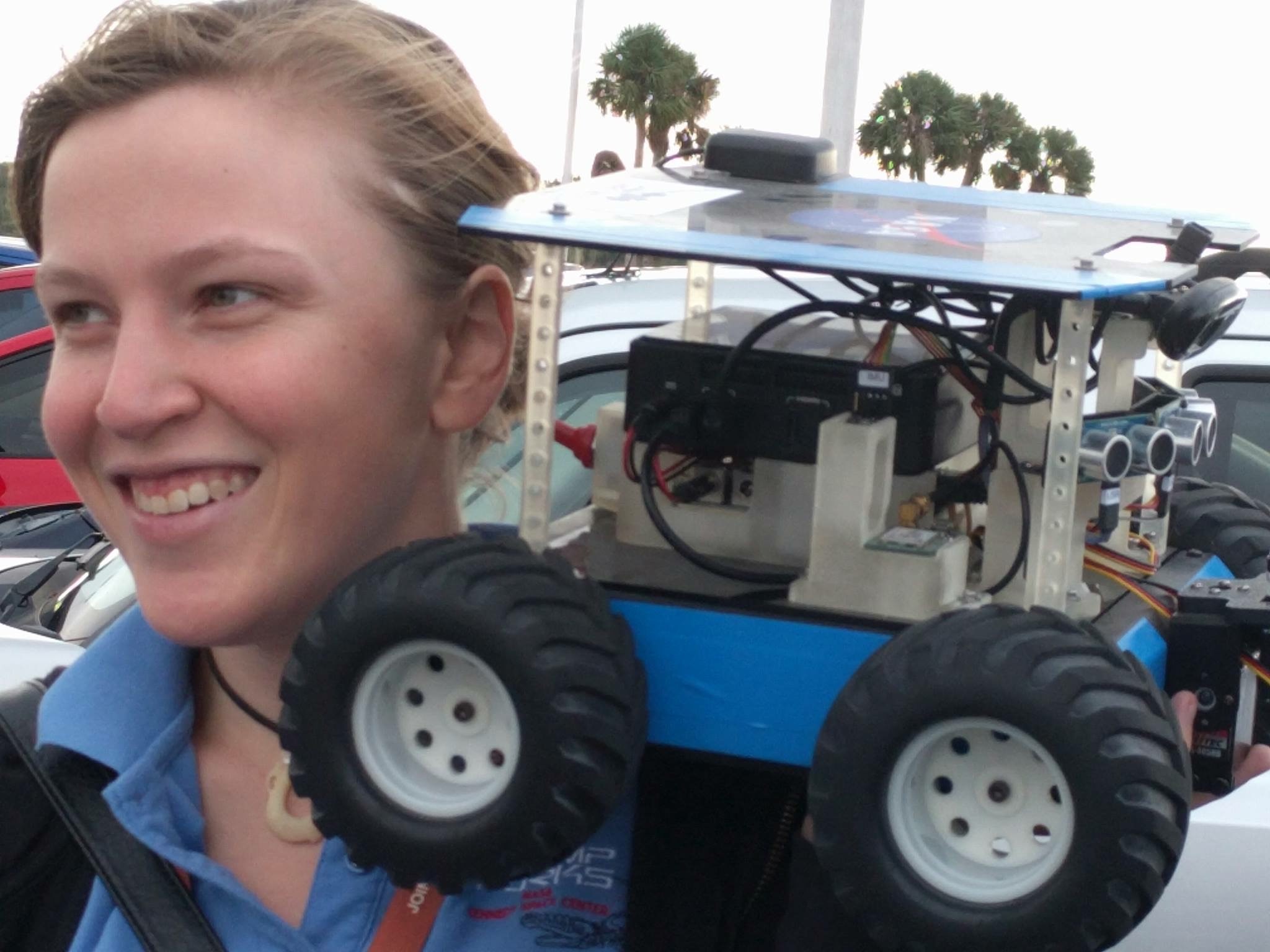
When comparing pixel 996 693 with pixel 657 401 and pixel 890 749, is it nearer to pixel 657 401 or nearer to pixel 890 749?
pixel 890 749

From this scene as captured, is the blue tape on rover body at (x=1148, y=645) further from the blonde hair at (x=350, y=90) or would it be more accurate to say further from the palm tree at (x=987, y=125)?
the palm tree at (x=987, y=125)

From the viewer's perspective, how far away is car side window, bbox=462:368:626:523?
2.13 meters

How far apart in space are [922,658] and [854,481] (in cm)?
28

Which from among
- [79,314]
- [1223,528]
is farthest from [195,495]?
[1223,528]

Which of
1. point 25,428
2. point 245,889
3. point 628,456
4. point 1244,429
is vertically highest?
point 628,456

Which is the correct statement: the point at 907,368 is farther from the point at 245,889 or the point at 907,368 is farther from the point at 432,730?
the point at 245,889

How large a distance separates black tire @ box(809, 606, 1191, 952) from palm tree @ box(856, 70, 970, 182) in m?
24.8

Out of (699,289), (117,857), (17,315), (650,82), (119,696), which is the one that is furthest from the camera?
(650,82)

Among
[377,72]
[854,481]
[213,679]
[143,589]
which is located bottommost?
[213,679]

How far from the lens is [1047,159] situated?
91.0 ft

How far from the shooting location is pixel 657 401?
1.48 metres

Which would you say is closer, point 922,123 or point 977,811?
point 977,811

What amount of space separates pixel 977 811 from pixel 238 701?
2.89 ft

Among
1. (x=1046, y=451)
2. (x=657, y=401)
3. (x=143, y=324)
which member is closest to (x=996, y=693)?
(x=1046, y=451)
